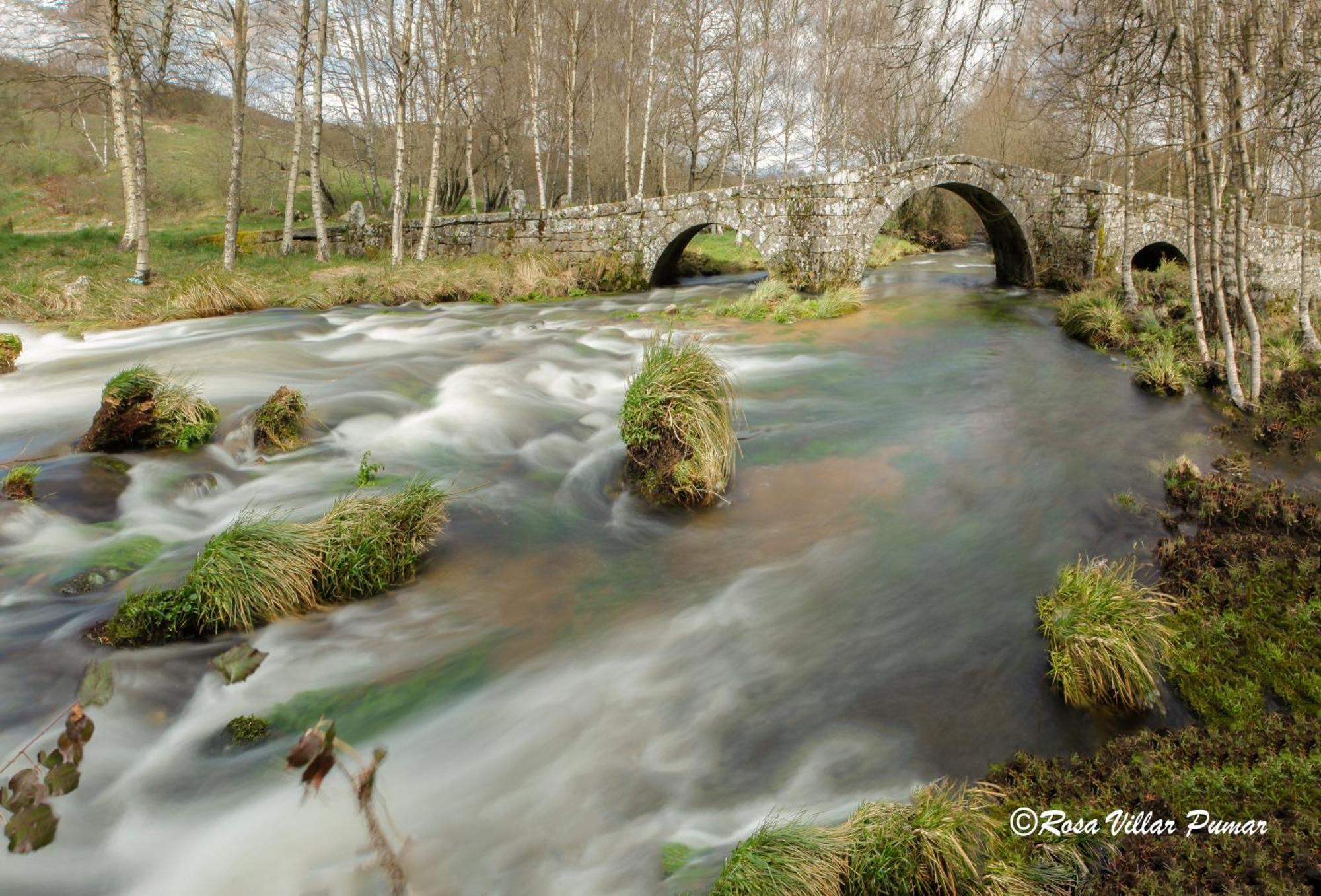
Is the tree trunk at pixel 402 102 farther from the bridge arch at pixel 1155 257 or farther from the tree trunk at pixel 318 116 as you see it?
the bridge arch at pixel 1155 257

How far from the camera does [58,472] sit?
5418 mm

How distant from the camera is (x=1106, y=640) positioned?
152 inches

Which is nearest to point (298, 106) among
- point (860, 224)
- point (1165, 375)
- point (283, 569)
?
point (860, 224)

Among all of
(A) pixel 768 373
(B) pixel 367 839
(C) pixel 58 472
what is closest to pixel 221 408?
(C) pixel 58 472

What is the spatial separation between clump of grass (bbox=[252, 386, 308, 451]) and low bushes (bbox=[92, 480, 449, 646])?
156cm

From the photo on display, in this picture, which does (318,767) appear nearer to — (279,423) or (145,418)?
(279,423)

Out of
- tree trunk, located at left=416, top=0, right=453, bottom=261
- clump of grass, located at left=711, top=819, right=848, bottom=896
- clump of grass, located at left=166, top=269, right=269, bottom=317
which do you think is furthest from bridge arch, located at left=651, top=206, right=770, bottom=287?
clump of grass, located at left=711, top=819, right=848, bottom=896

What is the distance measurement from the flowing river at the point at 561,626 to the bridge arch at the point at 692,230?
7.37 metres

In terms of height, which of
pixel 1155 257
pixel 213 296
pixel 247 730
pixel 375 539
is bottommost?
pixel 247 730

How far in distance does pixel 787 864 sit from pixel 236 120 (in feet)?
58.3

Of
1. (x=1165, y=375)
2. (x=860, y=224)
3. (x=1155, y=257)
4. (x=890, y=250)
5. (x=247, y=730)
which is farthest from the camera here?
(x=890, y=250)

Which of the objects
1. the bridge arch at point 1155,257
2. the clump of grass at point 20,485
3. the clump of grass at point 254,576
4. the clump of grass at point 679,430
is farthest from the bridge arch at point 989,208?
the clump of grass at point 20,485

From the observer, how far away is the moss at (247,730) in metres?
3.42

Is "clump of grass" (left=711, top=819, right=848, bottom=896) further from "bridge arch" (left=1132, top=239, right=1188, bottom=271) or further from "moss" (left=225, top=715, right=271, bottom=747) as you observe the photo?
"bridge arch" (left=1132, top=239, right=1188, bottom=271)
